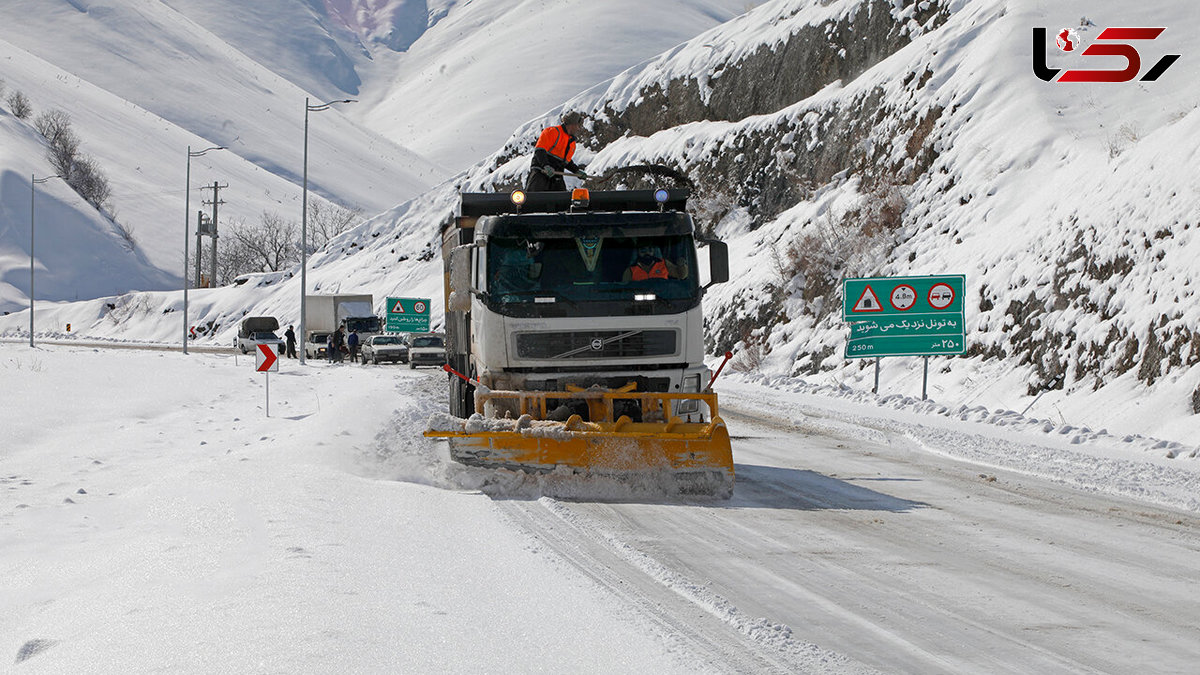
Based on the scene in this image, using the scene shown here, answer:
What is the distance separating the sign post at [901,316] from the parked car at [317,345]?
1385 inches

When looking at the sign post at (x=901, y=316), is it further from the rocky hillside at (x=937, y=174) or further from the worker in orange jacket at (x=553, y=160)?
the worker in orange jacket at (x=553, y=160)

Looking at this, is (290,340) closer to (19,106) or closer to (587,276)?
(587,276)

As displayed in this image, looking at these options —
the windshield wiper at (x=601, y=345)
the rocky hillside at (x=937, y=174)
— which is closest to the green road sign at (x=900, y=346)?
the rocky hillside at (x=937, y=174)

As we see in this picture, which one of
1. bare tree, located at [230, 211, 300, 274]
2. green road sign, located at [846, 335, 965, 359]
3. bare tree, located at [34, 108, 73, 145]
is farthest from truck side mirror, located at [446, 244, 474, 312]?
bare tree, located at [34, 108, 73, 145]

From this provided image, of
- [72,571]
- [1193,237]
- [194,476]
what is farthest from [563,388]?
[1193,237]

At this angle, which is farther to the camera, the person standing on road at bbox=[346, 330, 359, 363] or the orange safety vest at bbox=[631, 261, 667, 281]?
the person standing on road at bbox=[346, 330, 359, 363]

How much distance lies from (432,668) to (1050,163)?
25415 millimetres

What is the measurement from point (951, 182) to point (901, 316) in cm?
1105

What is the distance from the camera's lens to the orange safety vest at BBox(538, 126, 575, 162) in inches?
503

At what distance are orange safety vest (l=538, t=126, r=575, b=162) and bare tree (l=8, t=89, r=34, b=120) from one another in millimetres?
131364

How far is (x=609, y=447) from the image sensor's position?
→ 966 cm

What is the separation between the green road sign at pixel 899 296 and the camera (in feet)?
67.1

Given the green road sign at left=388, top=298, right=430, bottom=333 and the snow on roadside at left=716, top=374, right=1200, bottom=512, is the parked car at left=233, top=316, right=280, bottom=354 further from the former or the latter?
the snow on roadside at left=716, top=374, right=1200, bottom=512

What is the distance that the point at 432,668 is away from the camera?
444 centimetres
